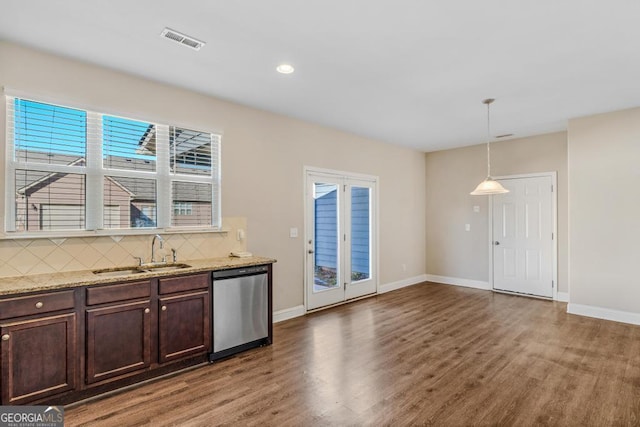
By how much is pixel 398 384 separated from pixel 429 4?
293cm

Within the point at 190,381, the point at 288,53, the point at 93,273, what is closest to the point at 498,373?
the point at 190,381

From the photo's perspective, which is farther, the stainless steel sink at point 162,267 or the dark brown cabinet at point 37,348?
the stainless steel sink at point 162,267

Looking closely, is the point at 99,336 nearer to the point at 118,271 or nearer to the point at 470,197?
the point at 118,271

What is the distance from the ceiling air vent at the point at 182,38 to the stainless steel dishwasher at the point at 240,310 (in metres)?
2.06

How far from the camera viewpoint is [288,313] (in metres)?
4.56

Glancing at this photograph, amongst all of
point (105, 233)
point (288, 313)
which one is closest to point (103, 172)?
point (105, 233)

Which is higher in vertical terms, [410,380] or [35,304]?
[35,304]

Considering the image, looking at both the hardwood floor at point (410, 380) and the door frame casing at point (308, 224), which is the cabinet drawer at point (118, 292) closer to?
the hardwood floor at point (410, 380)

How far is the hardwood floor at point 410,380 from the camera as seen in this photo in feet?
7.79

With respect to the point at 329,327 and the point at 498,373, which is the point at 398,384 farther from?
the point at 329,327

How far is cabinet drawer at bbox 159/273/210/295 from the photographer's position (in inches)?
116

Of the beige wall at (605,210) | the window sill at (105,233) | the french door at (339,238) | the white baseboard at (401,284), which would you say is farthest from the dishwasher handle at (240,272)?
the beige wall at (605,210)

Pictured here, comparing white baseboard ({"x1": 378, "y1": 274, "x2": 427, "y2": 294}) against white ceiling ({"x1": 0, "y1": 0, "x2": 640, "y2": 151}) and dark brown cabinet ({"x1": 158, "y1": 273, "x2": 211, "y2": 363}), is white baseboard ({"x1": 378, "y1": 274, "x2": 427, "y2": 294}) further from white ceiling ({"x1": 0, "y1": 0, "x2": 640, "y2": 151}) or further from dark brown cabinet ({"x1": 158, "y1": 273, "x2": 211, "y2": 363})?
dark brown cabinet ({"x1": 158, "y1": 273, "x2": 211, "y2": 363})

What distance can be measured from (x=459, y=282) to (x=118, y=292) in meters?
6.07
